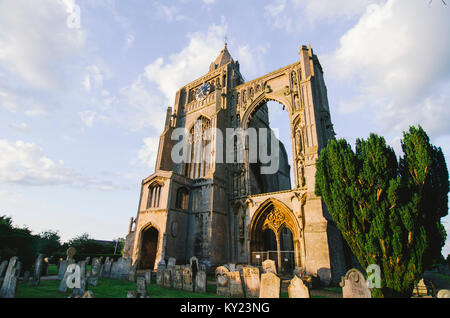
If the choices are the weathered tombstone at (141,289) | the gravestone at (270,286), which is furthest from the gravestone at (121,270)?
the gravestone at (270,286)

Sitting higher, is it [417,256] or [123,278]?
[417,256]

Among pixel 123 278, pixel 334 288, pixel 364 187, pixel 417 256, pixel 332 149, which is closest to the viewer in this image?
pixel 417 256

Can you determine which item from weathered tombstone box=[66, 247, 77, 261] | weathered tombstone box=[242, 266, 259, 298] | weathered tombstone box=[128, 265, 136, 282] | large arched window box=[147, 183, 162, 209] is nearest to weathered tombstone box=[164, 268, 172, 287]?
weathered tombstone box=[128, 265, 136, 282]

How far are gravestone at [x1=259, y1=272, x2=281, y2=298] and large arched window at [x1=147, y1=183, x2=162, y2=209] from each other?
13.1m

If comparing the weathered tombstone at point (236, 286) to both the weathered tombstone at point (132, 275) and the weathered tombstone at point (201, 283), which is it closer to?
the weathered tombstone at point (201, 283)

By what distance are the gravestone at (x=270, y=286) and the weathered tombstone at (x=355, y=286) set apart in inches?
73.3

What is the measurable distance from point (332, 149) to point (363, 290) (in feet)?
17.7

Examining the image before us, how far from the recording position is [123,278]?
1263cm

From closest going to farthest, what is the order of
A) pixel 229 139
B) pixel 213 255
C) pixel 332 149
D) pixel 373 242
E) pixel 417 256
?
pixel 417 256 < pixel 373 242 < pixel 332 149 < pixel 213 255 < pixel 229 139

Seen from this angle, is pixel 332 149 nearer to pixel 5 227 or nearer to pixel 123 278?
pixel 123 278

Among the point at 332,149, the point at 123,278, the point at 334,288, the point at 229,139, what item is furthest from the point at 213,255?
the point at 332,149

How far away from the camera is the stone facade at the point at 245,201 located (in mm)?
15281

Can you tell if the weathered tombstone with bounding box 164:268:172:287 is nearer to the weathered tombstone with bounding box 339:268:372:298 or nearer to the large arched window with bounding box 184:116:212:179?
the weathered tombstone with bounding box 339:268:372:298
